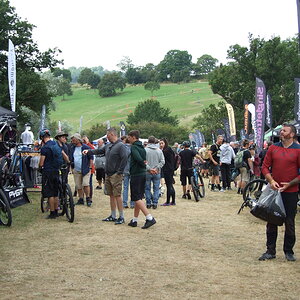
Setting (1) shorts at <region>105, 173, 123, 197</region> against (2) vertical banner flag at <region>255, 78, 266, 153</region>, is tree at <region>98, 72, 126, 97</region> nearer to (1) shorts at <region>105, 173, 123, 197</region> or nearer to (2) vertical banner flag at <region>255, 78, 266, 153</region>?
(2) vertical banner flag at <region>255, 78, 266, 153</region>

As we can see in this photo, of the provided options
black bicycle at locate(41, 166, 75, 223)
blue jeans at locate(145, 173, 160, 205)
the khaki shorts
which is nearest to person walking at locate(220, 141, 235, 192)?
blue jeans at locate(145, 173, 160, 205)

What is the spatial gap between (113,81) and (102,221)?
381 ft

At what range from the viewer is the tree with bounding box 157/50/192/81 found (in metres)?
149

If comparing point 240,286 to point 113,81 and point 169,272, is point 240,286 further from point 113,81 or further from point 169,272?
point 113,81

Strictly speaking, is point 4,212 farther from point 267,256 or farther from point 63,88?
point 63,88

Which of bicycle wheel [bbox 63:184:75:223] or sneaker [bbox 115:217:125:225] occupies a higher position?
bicycle wheel [bbox 63:184:75:223]

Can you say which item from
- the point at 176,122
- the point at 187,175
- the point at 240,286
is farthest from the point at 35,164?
the point at 176,122

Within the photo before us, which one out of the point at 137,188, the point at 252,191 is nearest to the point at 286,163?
the point at 137,188

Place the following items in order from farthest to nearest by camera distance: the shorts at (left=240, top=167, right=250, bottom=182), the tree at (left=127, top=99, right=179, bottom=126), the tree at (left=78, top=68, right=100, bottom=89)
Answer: the tree at (left=78, top=68, right=100, bottom=89) < the tree at (left=127, top=99, right=179, bottom=126) < the shorts at (left=240, top=167, right=250, bottom=182)

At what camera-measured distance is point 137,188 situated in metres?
10.1

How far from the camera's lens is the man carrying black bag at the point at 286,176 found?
23.4ft

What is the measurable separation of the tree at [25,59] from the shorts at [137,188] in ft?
67.8

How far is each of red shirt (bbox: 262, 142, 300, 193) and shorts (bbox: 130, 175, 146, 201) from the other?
11.1 ft

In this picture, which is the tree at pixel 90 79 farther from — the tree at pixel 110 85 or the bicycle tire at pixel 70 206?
the bicycle tire at pixel 70 206
